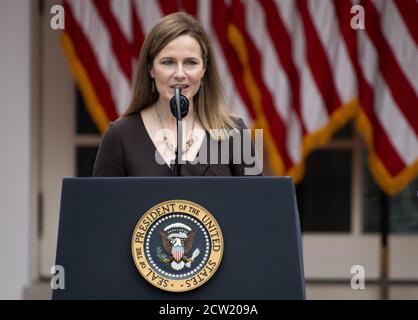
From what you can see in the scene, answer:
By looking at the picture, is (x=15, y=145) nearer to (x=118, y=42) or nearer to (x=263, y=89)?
(x=118, y=42)

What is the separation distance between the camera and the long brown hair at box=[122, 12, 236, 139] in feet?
5.38

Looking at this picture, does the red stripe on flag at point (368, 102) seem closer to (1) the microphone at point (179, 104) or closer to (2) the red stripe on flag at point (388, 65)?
(2) the red stripe on flag at point (388, 65)

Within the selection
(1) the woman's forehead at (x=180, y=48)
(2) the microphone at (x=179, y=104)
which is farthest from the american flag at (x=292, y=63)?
(2) the microphone at (x=179, y=104)

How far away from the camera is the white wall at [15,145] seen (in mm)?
3656

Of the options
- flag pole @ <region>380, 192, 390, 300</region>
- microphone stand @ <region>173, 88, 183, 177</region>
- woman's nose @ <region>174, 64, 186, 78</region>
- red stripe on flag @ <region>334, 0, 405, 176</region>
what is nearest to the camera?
microphone stand @ <region>173, 88, 183, 177</region>

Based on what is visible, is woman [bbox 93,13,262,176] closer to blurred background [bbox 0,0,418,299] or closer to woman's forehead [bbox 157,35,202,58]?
woman's forehead [bbox 157,35,202,58]

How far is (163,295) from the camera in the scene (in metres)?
1.32

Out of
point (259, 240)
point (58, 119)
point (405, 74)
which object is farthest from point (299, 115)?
point (259, 240)

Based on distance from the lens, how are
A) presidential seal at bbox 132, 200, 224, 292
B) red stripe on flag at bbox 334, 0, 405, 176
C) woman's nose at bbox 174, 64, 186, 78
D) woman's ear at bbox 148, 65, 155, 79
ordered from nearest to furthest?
presidential seal at bbox 132, 200, 224, 292 → woman's nose at bbox 174, 64, 186, 78 → woman's ear at bbox 148, 65, 155, 79 → red stripe on flag at bbox 334, 0, 405, 176

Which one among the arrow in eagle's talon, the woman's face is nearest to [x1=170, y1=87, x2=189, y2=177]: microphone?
the woman's face

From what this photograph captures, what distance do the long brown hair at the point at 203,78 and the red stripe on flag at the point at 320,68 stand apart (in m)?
1.77

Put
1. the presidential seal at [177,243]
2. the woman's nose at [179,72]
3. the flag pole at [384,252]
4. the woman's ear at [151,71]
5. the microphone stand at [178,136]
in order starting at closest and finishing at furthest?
the presidential seal at [177,243] < the microphone stand at [178,136] < the woman's nose at [179,72] < the woman's ear at [151,71] < the flag pole at [384,252]

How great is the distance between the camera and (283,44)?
3506 millimetres

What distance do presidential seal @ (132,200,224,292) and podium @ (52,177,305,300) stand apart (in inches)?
0.4
